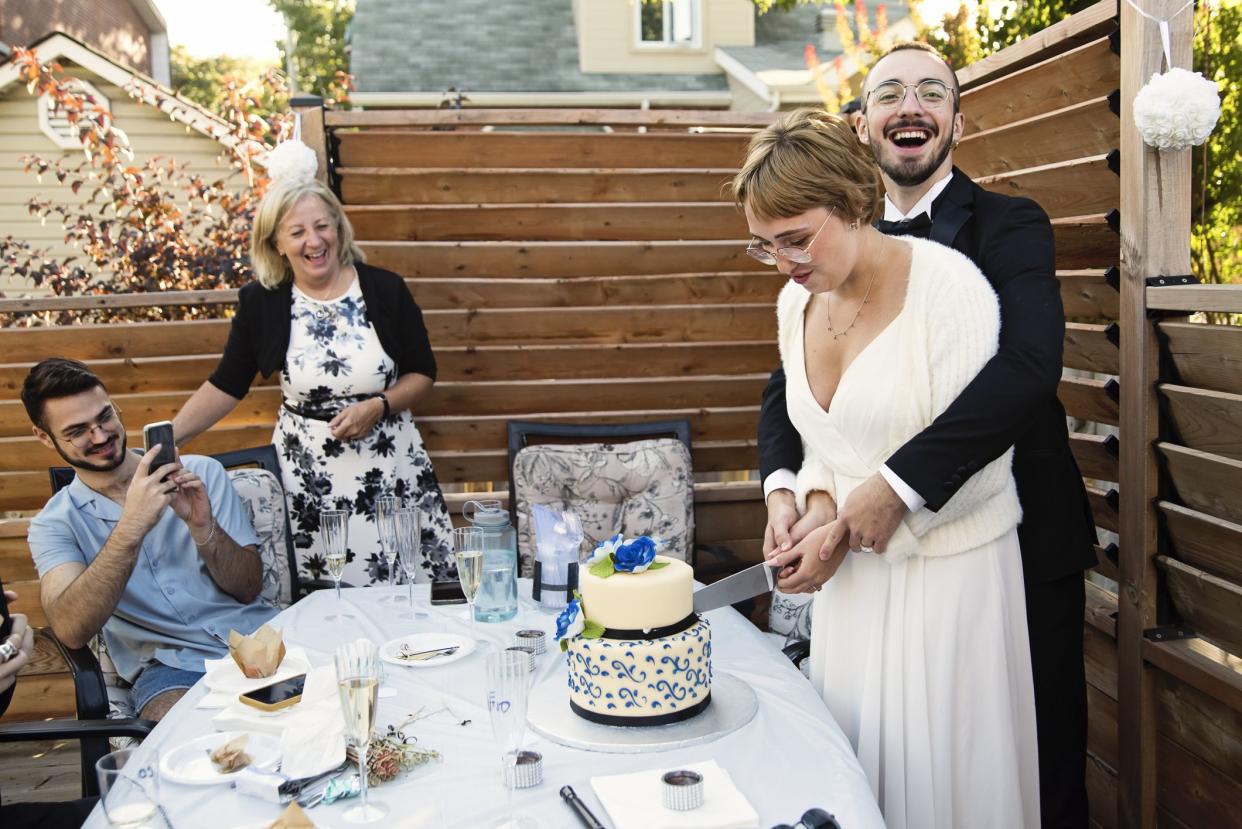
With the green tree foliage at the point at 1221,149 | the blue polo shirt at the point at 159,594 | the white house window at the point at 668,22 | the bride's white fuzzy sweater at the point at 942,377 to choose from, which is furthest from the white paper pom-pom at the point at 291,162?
the white house window at the point at 668,22

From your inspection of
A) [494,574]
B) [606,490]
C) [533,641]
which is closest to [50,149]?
[606,490]

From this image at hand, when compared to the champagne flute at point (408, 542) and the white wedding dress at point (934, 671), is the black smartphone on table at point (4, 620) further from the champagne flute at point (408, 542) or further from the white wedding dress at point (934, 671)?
the white wedding dress at point (934, 671)

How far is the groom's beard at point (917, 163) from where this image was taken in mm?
2479

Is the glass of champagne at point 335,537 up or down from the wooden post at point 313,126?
down

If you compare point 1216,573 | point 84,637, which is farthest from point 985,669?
point 84,637

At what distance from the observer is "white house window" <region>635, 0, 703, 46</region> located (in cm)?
1307

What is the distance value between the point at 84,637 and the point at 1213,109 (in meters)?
3.17

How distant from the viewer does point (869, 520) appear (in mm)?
1972

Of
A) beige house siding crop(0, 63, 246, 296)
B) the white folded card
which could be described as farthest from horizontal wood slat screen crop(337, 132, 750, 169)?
beige house siding crop(0, 63, 246, 296)

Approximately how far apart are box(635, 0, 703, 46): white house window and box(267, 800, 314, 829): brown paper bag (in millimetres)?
12786

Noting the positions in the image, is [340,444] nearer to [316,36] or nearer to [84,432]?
[84,432]

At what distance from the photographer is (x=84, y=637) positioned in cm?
268

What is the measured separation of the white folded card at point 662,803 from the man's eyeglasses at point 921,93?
5.33 feet

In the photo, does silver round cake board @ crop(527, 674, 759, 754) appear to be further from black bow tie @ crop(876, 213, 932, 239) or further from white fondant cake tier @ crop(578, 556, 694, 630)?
black bow tie @ crop(876, 213, 932, 239)
